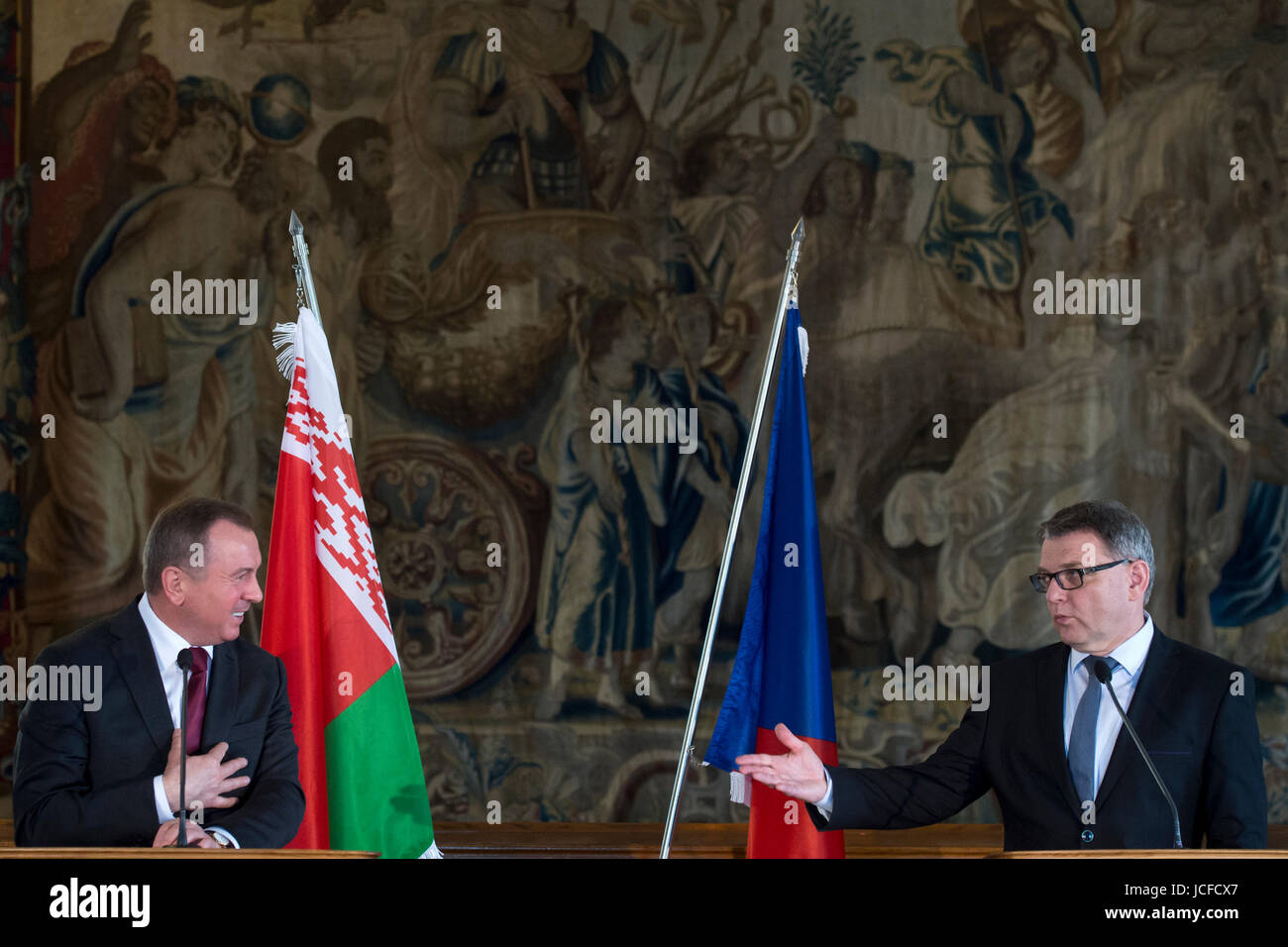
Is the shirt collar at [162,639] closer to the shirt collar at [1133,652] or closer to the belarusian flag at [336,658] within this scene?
the belarusian flag at [336,658]

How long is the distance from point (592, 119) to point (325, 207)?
1604 millimetres

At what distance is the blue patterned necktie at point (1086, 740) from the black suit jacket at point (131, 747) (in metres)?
2.57

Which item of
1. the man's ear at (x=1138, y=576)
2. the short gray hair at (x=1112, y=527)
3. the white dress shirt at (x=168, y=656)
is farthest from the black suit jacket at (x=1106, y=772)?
the white dress shirt at (x=168, y=656)

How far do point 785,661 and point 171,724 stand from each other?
263 centimetres

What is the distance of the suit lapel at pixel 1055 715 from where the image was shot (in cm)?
422

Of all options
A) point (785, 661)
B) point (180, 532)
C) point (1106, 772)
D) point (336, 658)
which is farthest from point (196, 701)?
point (1106, 772)

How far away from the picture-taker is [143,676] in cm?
429

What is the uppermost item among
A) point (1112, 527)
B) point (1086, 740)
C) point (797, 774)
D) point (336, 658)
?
point (1112, 527)

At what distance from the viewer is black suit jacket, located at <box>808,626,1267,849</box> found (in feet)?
13.4

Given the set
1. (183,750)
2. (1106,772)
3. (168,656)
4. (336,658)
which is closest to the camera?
(183,750)

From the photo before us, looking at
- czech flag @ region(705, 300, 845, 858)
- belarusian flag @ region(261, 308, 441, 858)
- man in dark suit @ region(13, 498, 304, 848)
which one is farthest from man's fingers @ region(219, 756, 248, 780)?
czech flag @ region(705, 300, 845, 858)

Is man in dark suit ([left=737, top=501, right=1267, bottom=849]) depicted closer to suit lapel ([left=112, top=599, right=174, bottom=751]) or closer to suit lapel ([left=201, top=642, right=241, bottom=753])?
suit lapel ([left=201, top=642, right=241, bottom=753])

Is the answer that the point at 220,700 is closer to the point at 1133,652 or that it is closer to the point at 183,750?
the point at 183,750
